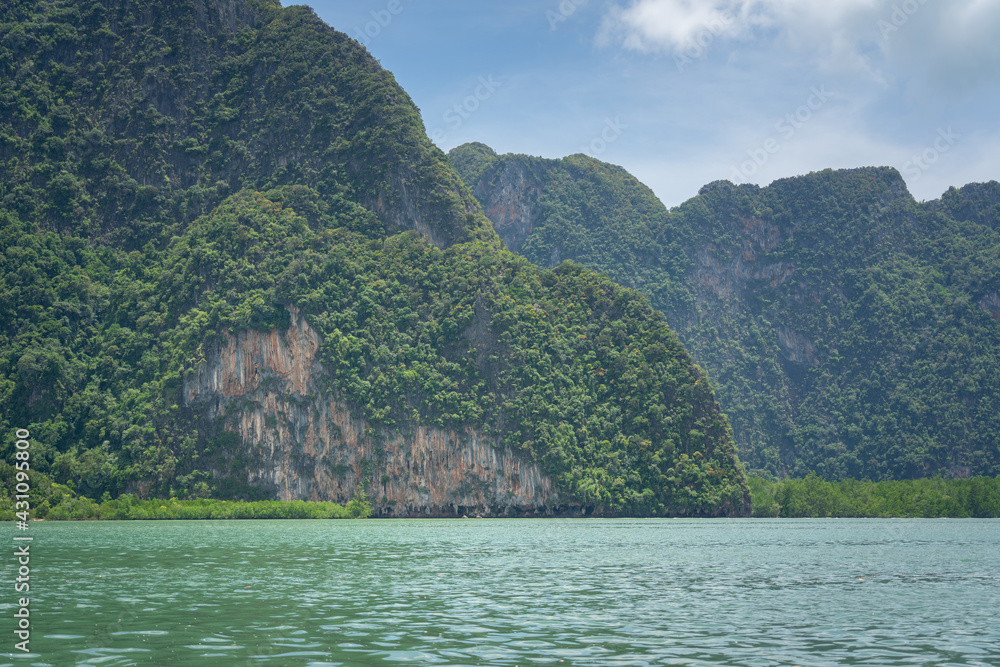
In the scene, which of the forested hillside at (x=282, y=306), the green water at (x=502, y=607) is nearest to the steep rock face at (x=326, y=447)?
the forested hillside at (x=282, y=306)

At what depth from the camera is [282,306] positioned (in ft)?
406

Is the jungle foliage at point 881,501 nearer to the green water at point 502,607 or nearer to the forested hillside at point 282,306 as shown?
the forested hillside at point 282,306

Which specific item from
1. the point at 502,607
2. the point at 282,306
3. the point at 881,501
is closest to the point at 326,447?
the point at 282,306

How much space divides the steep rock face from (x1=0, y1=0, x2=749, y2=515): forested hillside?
0.95 ft

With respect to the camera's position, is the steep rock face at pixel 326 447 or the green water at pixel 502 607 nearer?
the green water at pixel 502 607

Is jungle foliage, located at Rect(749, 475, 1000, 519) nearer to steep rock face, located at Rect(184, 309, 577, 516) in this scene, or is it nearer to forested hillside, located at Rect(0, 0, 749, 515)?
forested hillside, located at Rect(0, 0, 749, 515)

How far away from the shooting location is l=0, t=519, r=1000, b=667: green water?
20.0 m

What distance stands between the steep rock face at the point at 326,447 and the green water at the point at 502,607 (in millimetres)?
65614

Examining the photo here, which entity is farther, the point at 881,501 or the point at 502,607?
the point at 881,501

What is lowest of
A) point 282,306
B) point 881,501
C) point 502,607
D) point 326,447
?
point 881,501

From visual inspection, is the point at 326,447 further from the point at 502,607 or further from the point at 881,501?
the point at 502,607

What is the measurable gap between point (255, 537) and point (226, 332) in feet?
195

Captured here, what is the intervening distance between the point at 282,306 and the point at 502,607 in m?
101

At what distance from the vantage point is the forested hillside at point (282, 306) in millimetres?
117000
